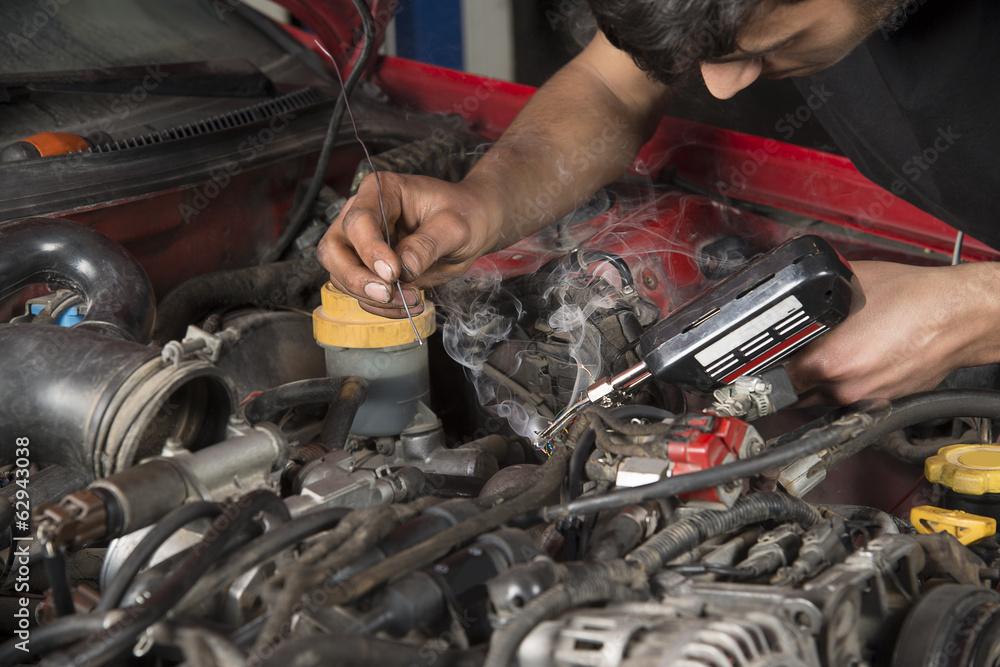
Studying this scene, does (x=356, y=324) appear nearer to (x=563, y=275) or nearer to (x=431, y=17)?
(x=563, y=275)

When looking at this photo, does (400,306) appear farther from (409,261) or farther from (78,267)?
(78,267)

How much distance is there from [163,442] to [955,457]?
1038mm

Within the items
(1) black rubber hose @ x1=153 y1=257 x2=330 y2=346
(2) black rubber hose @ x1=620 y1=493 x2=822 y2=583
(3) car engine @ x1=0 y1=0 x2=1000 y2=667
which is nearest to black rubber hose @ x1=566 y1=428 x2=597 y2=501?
(3) car engine @ x1=0 y1=0 x2=1000 y2=667

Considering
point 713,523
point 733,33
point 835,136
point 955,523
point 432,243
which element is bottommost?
point 955,523

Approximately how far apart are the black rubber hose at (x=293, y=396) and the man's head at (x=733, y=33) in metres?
0.59

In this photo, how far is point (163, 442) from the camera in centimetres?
85

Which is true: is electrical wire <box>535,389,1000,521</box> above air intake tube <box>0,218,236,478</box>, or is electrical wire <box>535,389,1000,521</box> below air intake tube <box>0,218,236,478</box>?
below

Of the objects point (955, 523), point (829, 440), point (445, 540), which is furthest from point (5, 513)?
point (955, 523)

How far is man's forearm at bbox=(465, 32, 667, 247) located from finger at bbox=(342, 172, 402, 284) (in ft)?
0.67

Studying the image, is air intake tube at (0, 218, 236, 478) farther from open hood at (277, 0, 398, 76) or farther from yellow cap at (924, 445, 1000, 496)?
open hood at (277, 0, 398, 76)

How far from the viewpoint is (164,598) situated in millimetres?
593

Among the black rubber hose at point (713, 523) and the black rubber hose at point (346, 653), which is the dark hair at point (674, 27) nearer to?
the black rubber hose at point (713, 523)

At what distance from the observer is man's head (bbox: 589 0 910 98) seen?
917 mm

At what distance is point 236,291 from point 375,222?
387mm
